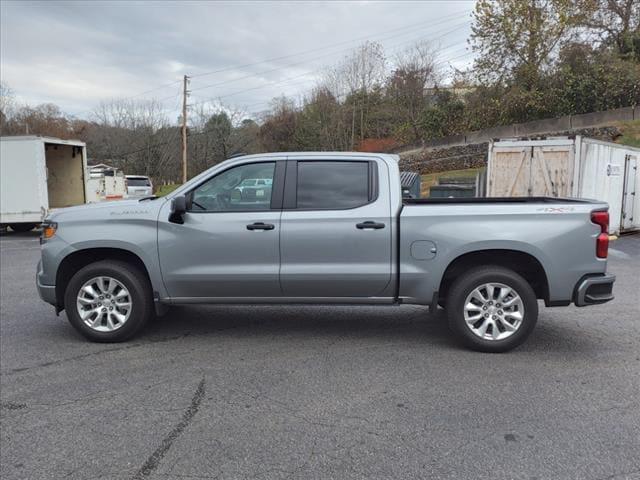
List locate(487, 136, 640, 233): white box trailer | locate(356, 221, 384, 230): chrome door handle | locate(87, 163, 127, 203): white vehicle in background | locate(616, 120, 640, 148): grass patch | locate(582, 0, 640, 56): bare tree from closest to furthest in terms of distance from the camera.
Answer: locate(356, 221, 384, 230): chrome door handle < locate(487, 136, 640, 233): white box trailer < locate(87, 163, 127, 203): white vehicle in background < locate(616, 120, 640, 148): grass patch < locate(582, 0, 640, 56): bare tree

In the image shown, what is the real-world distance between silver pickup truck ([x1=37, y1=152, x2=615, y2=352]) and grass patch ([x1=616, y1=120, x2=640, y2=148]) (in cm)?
2046

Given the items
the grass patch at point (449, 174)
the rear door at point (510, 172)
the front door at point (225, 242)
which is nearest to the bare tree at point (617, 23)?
the grass patch at point (449, 174)

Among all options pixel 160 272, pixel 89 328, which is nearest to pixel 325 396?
pixel 160 272

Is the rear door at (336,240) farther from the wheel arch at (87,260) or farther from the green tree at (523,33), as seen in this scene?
the green tree at (523,33)

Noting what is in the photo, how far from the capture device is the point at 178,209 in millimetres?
5043

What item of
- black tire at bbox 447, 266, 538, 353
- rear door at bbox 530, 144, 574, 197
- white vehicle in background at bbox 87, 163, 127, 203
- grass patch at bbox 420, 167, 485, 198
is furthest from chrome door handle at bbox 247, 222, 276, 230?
grass patch at bbox 420, 167, 485, 198

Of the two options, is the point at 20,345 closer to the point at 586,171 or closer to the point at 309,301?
the point at 309,301

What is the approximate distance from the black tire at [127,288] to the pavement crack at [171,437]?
1.33 metres

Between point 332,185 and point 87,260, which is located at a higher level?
point 332,185

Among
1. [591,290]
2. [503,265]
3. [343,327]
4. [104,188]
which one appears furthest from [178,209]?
[104,188]

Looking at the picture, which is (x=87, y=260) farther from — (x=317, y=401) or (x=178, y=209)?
(x=317, y=401)

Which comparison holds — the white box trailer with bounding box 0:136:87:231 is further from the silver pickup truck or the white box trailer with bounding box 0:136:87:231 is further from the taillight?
the taillight

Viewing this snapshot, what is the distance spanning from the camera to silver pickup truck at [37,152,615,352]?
489 cm

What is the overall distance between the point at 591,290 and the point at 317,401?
279 cm
